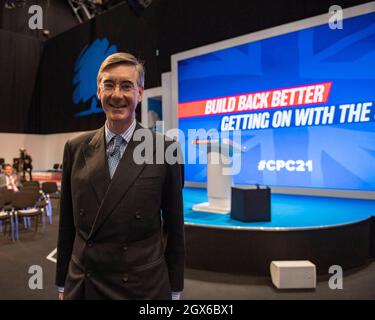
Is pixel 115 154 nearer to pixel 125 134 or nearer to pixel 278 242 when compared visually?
pixel 125 134

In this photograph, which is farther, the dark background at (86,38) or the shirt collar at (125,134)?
the dark background at (86,38)

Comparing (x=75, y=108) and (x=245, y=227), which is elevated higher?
(x=75, y=108)

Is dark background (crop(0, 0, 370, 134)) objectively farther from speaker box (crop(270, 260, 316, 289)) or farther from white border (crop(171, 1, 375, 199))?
speaker box (crop(270, 260, 316, 289))

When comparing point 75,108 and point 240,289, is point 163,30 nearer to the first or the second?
point 75,108

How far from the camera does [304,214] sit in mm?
4203

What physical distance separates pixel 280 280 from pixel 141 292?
2.45 metres

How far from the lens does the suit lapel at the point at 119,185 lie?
1017 mm

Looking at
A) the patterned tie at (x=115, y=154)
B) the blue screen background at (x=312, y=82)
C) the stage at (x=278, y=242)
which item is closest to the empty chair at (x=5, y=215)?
the stage at (x=278, y=242)

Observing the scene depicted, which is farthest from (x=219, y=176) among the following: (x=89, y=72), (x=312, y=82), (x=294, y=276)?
(x=89, y=72)

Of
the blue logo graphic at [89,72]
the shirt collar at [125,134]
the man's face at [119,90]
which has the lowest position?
the shirt collar at [125,134]

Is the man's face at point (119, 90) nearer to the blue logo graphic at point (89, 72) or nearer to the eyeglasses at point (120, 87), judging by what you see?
the eyeglasses at point (120, 87)

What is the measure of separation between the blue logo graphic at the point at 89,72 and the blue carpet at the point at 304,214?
806cm

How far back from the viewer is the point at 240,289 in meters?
3.16

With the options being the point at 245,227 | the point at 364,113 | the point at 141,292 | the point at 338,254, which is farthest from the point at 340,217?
the point at 141,292
